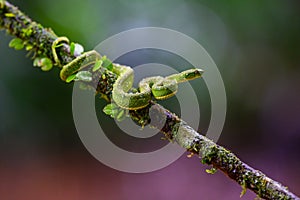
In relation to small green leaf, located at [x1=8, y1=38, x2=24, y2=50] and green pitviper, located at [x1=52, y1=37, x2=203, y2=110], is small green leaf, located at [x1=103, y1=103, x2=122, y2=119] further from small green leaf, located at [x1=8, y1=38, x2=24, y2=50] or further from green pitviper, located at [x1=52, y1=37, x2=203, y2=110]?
small green leaf, located at [x1=8, y1=38, x2=24, y2=50]

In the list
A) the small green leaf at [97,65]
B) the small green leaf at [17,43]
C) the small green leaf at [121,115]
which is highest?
the small green leaf at [17,43]

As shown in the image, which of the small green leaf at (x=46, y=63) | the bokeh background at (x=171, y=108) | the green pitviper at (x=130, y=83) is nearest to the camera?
the green pitviper at (x=130, y=83)

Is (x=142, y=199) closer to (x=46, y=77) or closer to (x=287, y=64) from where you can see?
(x=46, y=77)

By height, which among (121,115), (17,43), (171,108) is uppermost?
(171,108)

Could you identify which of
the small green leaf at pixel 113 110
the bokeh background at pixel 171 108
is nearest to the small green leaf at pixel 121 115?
the small green leaf at pixel 113 110

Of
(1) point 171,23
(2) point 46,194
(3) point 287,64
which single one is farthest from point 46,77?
(3) point 287,64

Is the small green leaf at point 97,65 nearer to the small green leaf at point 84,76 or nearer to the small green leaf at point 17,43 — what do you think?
the small green leaf at point 84,76

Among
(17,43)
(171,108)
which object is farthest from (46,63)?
(171,108)

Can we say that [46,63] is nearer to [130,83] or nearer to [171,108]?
[130,83]
